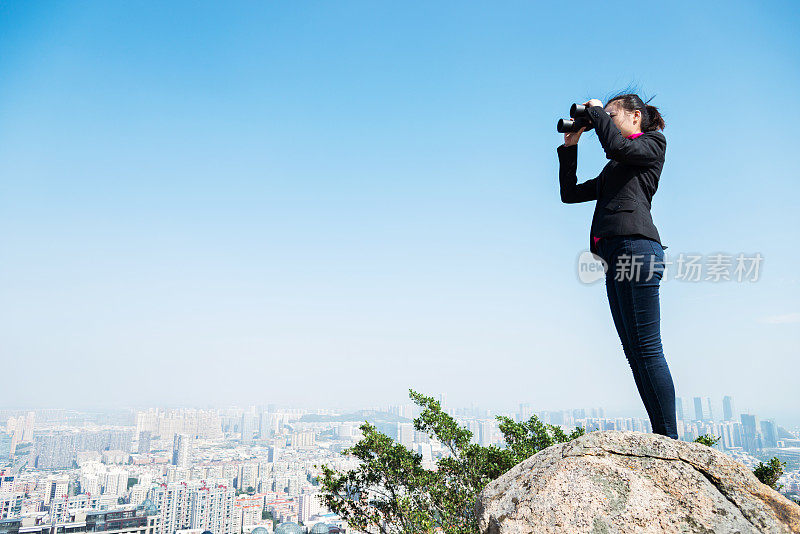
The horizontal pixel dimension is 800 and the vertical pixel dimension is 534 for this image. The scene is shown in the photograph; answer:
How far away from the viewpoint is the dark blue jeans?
1.52 m

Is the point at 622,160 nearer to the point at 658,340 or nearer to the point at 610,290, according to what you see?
the point at 610,290

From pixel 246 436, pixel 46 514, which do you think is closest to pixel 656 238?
pixel 46 514

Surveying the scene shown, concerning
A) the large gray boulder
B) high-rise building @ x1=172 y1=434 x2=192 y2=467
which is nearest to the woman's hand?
the large gray boulder

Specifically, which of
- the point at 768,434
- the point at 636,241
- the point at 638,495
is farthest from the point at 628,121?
the point at 768,434

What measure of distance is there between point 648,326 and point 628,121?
0.77 m

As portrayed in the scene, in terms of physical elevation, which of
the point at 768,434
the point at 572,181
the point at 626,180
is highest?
the point at 572,181

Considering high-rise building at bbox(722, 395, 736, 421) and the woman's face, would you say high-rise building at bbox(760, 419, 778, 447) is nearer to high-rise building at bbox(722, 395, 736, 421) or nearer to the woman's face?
high-rise building at bbox(722, 395, 736, 421)

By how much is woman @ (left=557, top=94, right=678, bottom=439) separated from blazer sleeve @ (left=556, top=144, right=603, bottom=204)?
17cm

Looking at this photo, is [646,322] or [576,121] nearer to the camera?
[646,322]

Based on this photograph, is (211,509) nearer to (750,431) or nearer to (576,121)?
(750,431)

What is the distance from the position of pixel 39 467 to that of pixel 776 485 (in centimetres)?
6189

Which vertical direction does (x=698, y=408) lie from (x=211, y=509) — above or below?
above

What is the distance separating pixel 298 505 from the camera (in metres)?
34.8

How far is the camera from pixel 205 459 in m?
52.5
